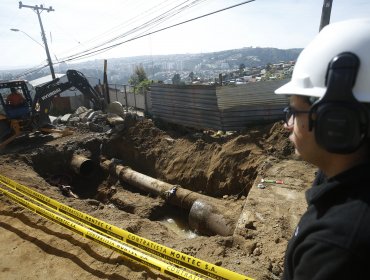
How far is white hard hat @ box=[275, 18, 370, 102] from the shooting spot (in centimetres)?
121

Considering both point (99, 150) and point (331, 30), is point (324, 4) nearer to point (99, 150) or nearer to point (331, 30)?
point (331, 30)

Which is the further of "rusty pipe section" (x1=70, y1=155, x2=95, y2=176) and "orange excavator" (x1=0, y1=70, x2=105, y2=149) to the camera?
"orange excavator" (x1=0, y1=70, x2=105, y2=149)

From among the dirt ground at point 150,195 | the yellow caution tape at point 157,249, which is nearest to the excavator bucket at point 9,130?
the dirt ground at point 150,195

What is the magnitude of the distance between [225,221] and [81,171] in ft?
22.0

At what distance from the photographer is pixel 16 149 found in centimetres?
1230

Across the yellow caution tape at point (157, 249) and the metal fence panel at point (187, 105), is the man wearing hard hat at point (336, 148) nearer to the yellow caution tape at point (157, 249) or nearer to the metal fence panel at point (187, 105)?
the yellow caution tape at point (157, 249)

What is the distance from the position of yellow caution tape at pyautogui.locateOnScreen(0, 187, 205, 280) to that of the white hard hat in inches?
113

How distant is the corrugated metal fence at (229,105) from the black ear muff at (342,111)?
9.63 m

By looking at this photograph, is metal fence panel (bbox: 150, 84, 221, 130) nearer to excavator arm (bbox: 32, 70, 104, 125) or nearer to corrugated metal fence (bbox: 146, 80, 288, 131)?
corrugated metal fence (bbox: 146, 80, 288, 131)

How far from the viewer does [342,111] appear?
1233 millimetres

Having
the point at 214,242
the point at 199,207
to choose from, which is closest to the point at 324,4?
the point at 199,207

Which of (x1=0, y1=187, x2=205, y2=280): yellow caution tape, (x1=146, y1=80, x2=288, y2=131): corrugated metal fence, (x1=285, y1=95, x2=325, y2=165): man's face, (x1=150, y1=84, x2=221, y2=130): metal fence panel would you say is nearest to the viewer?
(x1=285, y1=95, x2=325, y2=165): man's face

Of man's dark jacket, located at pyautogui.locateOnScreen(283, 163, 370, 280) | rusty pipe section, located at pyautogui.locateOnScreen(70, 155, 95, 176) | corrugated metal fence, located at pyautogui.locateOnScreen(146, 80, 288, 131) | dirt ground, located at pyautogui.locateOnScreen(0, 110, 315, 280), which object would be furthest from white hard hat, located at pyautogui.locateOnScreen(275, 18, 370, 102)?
rusty pipe section, located at pyautogui.locateOnScreen(70, 155, 95, 176)

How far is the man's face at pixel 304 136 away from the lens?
140 centimetres
